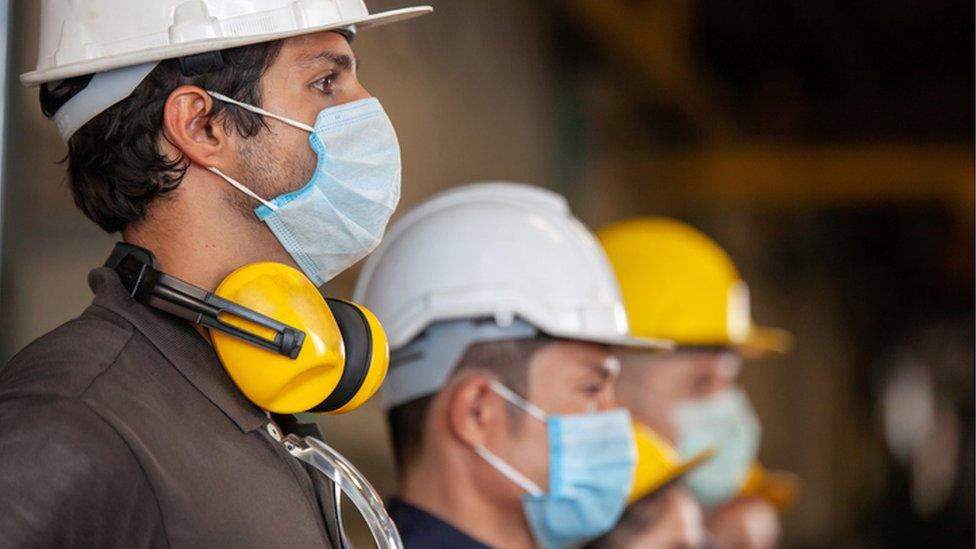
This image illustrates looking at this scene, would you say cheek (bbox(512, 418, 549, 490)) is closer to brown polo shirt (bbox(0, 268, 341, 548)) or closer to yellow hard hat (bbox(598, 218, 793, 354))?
brown polo shirt (bbox(0, 268, 341, 548))

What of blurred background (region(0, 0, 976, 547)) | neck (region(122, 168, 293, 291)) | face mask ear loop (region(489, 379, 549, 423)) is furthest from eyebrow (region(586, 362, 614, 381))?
neck (region(122, 168, 293, 291))

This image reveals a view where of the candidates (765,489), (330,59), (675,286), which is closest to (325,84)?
(330,59)

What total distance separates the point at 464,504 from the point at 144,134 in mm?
1376

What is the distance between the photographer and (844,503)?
17.4 metres

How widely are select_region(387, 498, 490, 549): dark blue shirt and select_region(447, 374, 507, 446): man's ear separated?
19 cm

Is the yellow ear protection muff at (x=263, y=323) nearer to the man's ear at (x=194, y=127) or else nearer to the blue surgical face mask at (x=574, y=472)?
the man's ear at (x=194, y=127)

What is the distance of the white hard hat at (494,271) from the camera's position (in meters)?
3.45

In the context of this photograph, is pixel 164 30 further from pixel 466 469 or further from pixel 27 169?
pixel 466 469

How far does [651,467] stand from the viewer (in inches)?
163

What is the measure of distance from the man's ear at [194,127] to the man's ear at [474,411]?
49.2 inches

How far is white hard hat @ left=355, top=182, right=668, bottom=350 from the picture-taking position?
3.45 meters

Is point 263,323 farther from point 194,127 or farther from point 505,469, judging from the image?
point 505,469

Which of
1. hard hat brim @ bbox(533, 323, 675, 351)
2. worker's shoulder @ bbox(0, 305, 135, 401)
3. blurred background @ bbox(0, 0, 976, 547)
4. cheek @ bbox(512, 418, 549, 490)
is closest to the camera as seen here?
worker's shoulder @ bbox(0, 305, 135, 401)

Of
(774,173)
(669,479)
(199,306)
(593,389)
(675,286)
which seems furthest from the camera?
(774,173)
